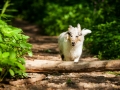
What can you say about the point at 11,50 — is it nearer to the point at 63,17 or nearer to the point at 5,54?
the point at 5,54

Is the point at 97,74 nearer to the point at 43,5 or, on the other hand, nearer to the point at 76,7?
the point at 76,7

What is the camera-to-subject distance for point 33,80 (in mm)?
6164

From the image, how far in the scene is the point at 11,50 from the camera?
5.46 m

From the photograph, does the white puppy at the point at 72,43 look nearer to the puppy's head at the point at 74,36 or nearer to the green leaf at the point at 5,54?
the puppy's head at the point at 74,36

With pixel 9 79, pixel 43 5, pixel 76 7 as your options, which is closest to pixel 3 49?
pixel 9 79

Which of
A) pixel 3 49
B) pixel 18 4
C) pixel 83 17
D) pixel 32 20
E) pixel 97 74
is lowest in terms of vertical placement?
pixel 97 74

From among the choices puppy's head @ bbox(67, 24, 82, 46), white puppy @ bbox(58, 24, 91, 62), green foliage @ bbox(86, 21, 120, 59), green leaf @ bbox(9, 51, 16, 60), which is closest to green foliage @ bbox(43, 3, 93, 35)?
green foliage @ bbox(86, 21, 120, 59)

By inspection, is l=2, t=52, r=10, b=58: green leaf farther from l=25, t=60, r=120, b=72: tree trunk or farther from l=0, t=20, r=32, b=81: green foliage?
l=25, t=60, r=120, b=72: tree trunk

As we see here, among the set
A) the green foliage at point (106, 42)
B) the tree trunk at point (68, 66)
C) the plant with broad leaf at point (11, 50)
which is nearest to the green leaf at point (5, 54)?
the plant with broad leaf at point (11, 50)

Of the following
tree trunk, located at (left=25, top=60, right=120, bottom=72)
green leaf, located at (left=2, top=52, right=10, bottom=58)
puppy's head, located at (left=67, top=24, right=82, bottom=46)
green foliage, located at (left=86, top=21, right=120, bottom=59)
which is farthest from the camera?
green foliage, located at (left=86, top=21, right=120, bottom=59)

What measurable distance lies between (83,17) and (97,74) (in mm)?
8206

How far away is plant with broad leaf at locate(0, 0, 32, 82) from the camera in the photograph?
5262 mm

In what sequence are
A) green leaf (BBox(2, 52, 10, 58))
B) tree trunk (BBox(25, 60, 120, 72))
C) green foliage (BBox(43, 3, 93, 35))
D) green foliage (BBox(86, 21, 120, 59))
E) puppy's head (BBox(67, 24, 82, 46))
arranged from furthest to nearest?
green foliage (BBox(43, 3, 93, 35))
green foliage (BBox(86, 21, 120, 59))
puppy's head (BBox(67, 24, 82, 46))
tree trunk (BBox(25, 60, 120, 72))
green leaf (BBox(2, 52, 10, 58))

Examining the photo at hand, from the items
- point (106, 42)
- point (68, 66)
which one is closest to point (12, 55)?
point (68, 66)
